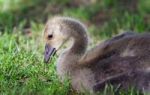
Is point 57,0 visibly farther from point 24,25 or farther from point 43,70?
point 43,70

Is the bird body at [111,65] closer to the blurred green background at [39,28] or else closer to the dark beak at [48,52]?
the blurred green background at [39,28]

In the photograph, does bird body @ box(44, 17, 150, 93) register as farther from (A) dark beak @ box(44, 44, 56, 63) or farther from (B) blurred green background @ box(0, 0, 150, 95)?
(A) dark beak @ box(44, 44, 56, 63)

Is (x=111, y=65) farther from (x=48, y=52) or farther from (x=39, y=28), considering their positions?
(x=39, y=28)

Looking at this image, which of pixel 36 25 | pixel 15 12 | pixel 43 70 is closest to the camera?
pixel 43 70

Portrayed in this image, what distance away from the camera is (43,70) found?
23.5ft

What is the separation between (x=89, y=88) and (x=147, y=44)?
71 centimetres

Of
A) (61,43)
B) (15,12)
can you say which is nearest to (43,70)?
(61,43)

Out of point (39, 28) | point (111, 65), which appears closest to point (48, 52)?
point (111, 65)

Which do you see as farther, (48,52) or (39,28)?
Result: (39,28)

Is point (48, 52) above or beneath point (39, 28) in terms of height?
beneath

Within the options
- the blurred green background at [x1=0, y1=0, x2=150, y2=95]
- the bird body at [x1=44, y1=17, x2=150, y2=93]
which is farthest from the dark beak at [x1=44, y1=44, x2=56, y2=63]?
the bird body at [x1=44, y1=17, x2=150, y2=93]

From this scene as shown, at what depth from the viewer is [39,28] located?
11.0 m

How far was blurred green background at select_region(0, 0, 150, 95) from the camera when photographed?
668 cm

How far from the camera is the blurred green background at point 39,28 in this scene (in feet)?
21.9
